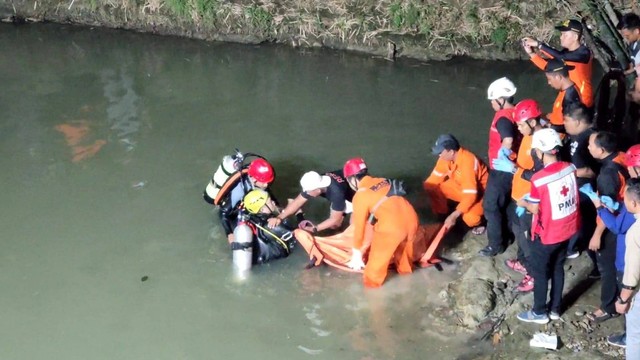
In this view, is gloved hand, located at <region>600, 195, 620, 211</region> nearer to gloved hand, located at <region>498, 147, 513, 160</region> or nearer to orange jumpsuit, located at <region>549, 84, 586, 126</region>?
gloved hand, located at <region>498, 147, 513, 160</region>

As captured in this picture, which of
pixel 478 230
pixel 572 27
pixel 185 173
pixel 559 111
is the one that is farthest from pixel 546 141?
pixel 185 173

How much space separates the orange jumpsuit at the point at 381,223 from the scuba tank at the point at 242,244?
39.6 inches

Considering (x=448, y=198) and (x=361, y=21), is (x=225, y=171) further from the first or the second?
(x=361, y=21)

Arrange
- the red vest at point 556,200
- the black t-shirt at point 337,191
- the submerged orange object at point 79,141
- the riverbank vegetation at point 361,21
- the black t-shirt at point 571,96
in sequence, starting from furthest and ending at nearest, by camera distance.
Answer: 1. the riverbank vegetation at point 361,21
2. the submerged orange object at point 79,141
3. the black t-shirt at point 337,191
4. the black t-shirt at point 571,96
5. the red vest at point 556,200

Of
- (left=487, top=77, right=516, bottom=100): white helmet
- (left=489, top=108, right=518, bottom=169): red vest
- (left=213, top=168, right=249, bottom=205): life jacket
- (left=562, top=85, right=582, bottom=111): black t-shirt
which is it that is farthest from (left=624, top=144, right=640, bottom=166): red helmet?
(left=213, top=168, right=249, bottom=205): life jacket

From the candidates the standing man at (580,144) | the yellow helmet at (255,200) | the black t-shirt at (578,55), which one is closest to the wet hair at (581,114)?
the standing man at (580,144)

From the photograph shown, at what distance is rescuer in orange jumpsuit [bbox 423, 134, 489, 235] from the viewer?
261 inches

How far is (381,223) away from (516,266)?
4.45 ft

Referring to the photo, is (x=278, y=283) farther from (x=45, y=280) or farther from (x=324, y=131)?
Result: (x=324, y=131)

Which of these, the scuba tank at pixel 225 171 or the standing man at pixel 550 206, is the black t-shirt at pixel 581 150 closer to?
the standing man at pixel 550 206

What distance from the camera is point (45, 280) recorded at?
6727 mm

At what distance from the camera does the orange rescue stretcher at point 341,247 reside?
6781 millimetres

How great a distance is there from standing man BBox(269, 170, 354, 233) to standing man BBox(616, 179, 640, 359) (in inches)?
105

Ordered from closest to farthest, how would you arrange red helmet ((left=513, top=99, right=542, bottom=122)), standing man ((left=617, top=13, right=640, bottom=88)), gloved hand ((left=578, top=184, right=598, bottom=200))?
gloved hand ((left=578, top=184, right=598, bottom=200)) → red helmet ((left=513, top=99, right=542, bottom=122)) → standing man ((left=617, top=13, right=640, bottom=88))
